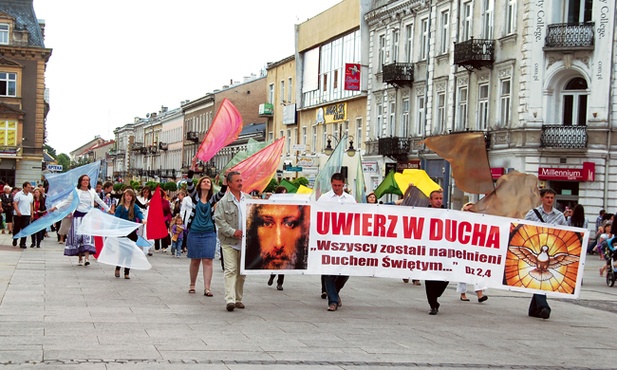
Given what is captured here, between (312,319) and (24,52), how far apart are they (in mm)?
66089

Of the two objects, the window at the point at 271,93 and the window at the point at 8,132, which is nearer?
the window at the point at 271,93

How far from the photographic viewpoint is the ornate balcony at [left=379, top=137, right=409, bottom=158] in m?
46.5

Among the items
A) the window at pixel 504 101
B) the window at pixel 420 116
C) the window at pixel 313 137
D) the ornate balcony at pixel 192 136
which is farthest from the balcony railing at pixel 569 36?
the ornate balcony at pixel 192 136

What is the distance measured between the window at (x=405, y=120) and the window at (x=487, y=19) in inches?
342

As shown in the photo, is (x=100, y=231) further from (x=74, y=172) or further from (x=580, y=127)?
(x=580, y=127)

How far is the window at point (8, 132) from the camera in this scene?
73.7 metres

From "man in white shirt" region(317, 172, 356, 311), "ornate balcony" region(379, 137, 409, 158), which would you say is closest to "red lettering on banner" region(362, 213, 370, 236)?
"man in white shirt" region(317, 172, 356, 311)

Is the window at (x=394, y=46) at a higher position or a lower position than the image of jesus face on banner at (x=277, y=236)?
higher

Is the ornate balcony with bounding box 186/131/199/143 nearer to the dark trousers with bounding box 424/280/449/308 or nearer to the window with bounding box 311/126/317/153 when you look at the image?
the window with bounding box 311/126/317/153

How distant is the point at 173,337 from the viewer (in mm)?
10062

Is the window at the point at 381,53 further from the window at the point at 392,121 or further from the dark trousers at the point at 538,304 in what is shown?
the dark trousers at the point at 538,304

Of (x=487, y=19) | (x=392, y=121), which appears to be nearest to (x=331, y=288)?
(x=487, y=19)

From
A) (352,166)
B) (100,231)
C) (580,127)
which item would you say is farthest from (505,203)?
(352,166)

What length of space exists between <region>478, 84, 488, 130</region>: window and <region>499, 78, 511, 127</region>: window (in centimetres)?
130
